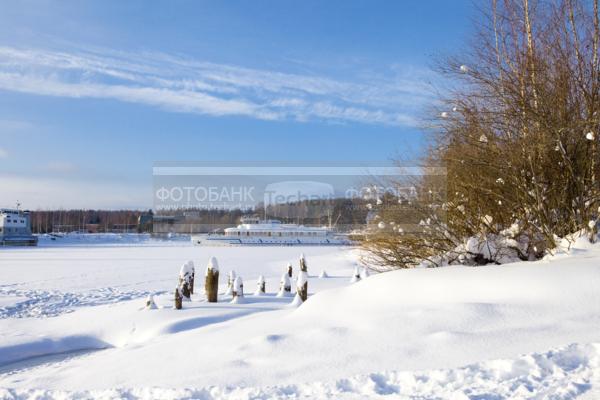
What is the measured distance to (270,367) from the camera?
480 centimetres

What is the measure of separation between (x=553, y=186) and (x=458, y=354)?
3.93 meters

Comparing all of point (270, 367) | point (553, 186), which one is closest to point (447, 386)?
point (270, 367)

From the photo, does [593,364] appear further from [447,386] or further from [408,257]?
[408,257]

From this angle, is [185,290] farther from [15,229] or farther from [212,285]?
[15,229]

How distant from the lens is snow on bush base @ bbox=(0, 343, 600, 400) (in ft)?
13.0

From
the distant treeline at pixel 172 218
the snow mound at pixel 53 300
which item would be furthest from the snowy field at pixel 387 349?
the distant treeline at pixel 172 218

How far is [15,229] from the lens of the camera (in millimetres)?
60938

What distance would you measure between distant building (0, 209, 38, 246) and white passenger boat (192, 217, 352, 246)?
18184 millimetres

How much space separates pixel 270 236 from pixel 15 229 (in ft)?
100

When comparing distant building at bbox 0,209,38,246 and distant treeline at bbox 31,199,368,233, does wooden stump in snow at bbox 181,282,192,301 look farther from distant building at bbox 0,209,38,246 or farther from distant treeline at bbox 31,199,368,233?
distant building at bbox 0,209,38,246

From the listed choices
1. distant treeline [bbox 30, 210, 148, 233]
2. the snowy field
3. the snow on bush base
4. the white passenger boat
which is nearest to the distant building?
the white passenger boat

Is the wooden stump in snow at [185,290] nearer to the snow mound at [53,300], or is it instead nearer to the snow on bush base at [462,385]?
the snow mound at [53,300]

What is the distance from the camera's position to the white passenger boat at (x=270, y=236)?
57938mm

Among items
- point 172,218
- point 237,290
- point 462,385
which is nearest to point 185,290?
point 237,290
